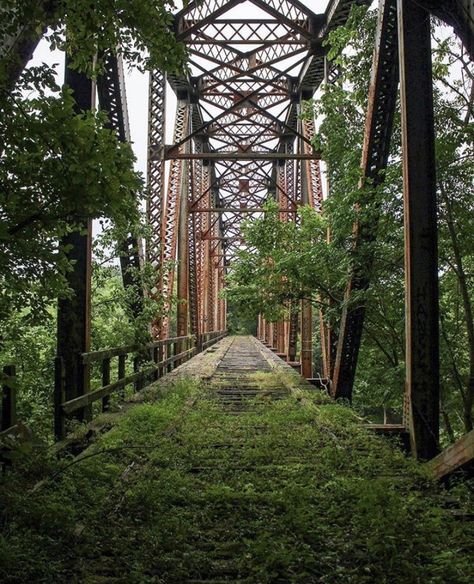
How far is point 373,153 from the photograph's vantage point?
6.91 meters

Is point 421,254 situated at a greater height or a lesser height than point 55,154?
lesser

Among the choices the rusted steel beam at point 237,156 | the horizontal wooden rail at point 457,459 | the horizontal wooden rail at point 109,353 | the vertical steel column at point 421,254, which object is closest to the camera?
the horizontal wooden rail at point 457,459

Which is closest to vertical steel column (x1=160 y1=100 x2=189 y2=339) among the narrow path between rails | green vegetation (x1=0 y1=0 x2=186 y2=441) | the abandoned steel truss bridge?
the abandoned steel truss bridge

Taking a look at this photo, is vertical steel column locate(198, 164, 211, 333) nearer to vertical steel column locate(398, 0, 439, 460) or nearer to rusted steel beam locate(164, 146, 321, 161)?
rusted steel beam locate(164, 146, 321, 161)

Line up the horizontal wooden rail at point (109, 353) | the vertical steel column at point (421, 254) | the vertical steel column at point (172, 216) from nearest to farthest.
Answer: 1. the vertical steel column at point (421, 254)
2. the horizontal wooden rail at point (109, 353)
3. the vertical steel column at point (172, 216)

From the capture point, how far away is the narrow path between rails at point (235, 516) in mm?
2693

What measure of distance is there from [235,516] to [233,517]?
1.0 inches

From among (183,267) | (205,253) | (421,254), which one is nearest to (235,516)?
(421,254)

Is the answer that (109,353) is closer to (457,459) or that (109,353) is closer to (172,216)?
(457,459)

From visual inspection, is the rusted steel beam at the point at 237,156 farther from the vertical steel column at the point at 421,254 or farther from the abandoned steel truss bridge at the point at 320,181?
the vertical steel column at the point at 421,254

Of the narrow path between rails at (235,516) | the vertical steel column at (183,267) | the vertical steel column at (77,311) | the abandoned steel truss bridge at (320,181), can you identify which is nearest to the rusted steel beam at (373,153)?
the abandoned steel truss bridge at (320,181)

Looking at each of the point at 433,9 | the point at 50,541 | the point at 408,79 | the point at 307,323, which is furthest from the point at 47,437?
the point at 307,323

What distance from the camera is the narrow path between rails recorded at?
8.84 ft

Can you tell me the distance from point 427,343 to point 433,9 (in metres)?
2.77
